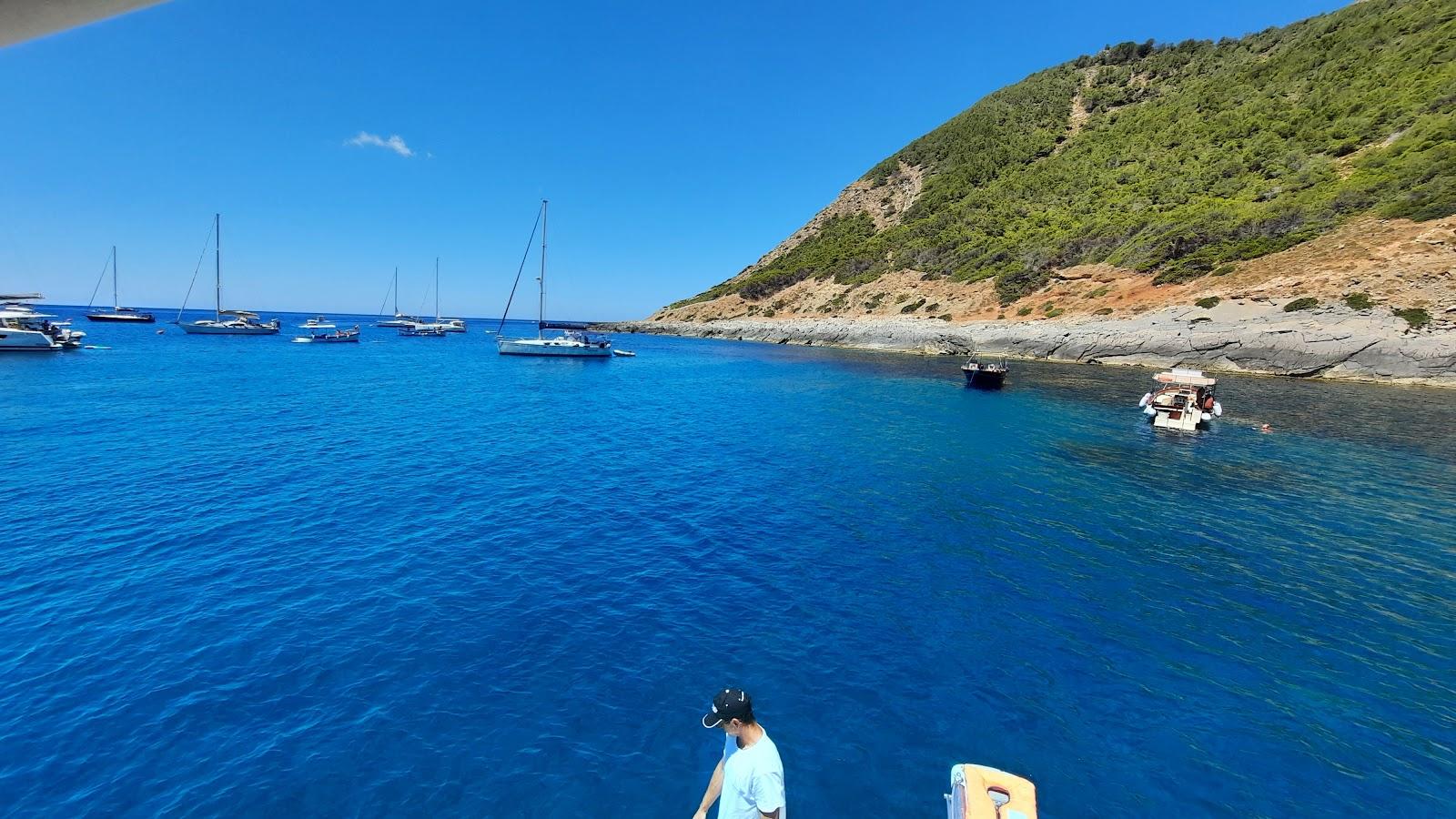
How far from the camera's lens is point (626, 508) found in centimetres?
1884

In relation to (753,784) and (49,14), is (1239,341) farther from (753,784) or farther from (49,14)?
(49,14)

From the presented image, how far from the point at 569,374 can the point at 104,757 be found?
50968mm

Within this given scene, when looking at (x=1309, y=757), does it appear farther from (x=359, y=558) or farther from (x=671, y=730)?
(x=359, y=558)

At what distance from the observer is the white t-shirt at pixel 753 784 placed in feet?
17.9

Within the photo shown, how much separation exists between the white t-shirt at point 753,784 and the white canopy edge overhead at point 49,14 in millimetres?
6173

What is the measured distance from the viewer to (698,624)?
39.3ft

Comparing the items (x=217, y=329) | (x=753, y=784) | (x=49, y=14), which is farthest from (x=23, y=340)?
(x=753, y=784)

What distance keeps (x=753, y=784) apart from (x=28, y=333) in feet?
278

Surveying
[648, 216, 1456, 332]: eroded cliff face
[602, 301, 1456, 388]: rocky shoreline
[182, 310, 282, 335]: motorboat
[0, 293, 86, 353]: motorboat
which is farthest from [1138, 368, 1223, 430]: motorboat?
[182, 310, 282, 335]: motorboat

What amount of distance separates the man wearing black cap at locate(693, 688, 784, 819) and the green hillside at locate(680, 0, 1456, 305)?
79.9 metres

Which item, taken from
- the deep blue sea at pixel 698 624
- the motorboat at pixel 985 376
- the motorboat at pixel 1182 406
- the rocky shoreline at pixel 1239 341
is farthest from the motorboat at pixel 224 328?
the motorboat at pixel 1182 406

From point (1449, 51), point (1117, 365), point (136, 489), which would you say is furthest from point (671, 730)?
point (1449, 51)

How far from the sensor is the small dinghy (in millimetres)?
6414

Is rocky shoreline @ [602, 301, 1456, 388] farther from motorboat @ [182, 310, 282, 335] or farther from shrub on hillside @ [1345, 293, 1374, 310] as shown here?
motorboat @ [182, 310, 282, 335]
